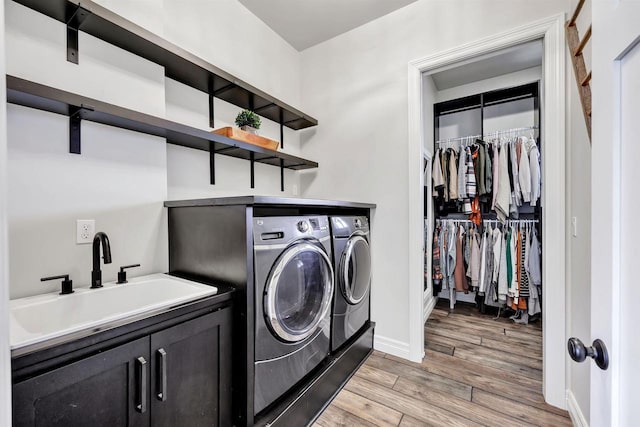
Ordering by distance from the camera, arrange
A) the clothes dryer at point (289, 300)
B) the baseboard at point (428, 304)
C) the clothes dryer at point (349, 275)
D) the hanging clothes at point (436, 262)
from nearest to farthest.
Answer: the clothes dryer at point (289, 300) < the clothes dryer at point (349, 275) < the baseboard at point (428, 304) < the hanging clothes at point (436, 262)

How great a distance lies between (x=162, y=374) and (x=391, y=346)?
1758mm

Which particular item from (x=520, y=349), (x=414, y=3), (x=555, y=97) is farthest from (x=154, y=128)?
(x=520, y=349)

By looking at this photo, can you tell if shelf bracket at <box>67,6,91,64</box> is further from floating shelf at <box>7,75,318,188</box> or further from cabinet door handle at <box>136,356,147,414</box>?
cabinet door handle at <box>136,356,147,414</box>

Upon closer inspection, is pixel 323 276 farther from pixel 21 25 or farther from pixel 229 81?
Result: pixel 21 25

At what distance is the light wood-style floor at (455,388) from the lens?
1523 mm

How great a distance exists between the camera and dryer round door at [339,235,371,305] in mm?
1882

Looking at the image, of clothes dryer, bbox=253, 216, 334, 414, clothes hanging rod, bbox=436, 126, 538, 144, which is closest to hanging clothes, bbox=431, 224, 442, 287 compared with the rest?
clothes hanging rod, bbox=436, 126, 538, 144

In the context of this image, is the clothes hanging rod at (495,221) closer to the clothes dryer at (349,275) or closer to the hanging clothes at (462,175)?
the hanging clothes at (462,175)

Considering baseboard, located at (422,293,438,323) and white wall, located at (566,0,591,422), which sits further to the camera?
baseboard, located at (422,293,438,323)

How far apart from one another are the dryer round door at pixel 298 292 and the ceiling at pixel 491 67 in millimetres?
2316

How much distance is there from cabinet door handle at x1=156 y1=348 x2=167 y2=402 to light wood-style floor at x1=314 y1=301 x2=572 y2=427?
3.01 ft

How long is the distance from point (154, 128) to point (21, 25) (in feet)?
1.98

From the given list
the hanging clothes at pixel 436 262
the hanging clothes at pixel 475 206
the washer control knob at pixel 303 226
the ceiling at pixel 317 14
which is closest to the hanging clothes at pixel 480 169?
the hanging clothes at pixel 475 206

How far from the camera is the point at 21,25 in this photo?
1.17 metres
